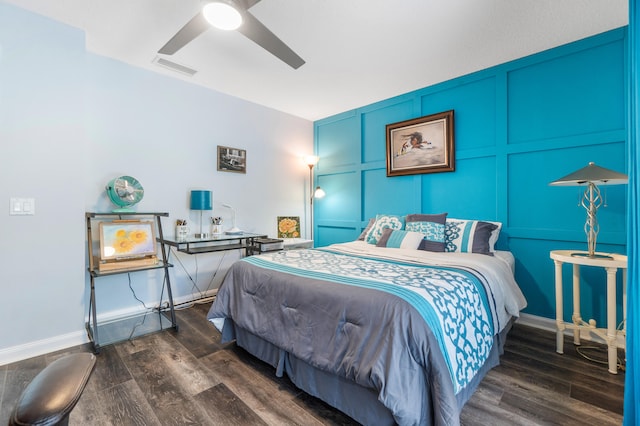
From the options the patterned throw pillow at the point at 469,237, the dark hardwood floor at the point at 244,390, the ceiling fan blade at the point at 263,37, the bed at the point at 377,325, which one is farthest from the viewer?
the patterned throw pillow at the point at 469,237

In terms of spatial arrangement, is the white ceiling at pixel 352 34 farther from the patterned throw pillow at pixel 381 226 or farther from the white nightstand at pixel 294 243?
the white nightstand at pixel 294 243

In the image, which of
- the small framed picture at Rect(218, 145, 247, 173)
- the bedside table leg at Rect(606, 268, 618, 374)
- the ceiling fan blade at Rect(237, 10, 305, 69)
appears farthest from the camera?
the small framed picture at Rect(218, 145, 247, 173)

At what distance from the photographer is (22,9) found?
221 cm

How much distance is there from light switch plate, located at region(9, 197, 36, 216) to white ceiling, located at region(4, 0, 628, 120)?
1448 mm

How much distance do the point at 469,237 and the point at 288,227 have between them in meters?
2.48

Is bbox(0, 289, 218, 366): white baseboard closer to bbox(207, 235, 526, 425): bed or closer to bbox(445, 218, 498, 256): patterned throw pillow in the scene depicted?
bbox(207, 235, 526, 425): bed

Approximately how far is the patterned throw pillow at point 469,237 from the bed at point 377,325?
30cm

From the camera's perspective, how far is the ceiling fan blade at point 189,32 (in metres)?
1.89

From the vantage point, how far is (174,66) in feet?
10.0

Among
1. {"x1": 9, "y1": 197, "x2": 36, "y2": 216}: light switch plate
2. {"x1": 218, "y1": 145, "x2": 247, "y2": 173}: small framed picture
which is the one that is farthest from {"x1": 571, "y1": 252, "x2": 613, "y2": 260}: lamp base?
{"x1": 9, "y1": 197, "x2": 36, "y2": 216}: light switch plate

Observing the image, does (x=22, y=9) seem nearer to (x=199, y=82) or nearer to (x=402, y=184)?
(x=199, y=82)

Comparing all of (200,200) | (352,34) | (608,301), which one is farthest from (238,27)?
(608,301)

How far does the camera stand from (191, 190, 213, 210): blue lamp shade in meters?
3.33

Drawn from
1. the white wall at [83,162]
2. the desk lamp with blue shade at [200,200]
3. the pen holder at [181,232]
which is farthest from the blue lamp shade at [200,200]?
the pen holder at [181,232]
